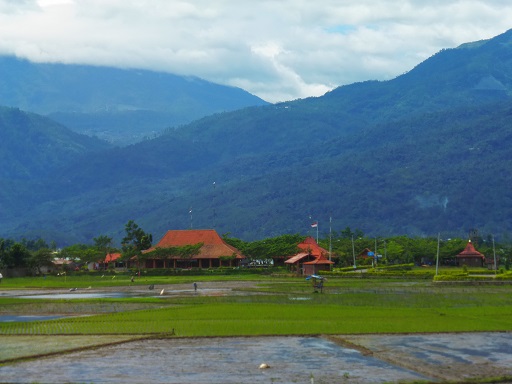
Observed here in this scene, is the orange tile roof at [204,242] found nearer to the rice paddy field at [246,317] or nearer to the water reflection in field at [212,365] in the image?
the rice paddy field at [246,317]

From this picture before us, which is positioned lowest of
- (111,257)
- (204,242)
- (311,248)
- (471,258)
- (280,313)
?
(280,313)

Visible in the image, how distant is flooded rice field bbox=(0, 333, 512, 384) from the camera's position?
79.3 feet

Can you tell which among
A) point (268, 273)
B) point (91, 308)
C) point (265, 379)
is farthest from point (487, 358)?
point (268, 273)

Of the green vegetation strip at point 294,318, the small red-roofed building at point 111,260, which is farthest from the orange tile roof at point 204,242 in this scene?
the green vegetation strip at point 294,318

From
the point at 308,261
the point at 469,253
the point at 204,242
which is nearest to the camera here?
the point at 308,261

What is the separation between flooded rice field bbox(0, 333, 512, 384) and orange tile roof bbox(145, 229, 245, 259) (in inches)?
3864

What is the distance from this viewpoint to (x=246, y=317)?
4091 cm

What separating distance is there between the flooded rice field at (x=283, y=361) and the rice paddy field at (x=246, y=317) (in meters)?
0.92

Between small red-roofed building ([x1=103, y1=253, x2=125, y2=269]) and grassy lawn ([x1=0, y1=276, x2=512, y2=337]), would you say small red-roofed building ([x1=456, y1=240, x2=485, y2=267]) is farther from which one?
grassy lawn ([x1=0, y1=276, x2=512, y2=337])

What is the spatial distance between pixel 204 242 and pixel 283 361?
112 meters

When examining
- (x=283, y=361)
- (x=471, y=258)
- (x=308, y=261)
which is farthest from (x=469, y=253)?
(x=283, y=361)

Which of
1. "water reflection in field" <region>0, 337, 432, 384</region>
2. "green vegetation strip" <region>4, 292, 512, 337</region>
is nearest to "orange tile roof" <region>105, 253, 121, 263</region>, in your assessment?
"green vegetation strip" <region>4, 292, 512, 337</region>

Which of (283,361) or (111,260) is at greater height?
(111,260)

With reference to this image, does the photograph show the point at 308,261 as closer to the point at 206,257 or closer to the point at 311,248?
the point at 311,248
